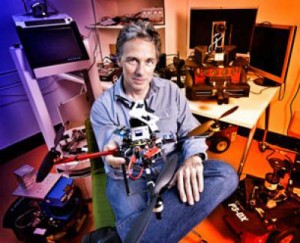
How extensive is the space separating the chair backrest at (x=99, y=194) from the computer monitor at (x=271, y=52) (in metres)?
1.20

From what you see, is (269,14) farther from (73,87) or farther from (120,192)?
(73,87)

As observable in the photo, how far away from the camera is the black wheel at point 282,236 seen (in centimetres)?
116

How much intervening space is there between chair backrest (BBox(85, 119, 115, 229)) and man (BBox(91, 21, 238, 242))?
7cm

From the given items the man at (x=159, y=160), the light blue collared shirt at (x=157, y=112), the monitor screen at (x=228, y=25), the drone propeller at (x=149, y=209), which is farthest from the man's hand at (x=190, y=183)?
the monitor screen at (x=228, y=25)

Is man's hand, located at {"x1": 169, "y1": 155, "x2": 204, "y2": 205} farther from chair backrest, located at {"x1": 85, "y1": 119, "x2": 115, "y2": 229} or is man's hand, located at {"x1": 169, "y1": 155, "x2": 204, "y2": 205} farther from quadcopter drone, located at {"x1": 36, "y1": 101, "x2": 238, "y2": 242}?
chair backrest, located at {"x1": 85, "y1": 119, "x2": 115, "y2": 229}

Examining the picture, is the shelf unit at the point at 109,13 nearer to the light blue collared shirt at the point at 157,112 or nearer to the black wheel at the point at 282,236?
the light blue collared shirt at the point at 157,112

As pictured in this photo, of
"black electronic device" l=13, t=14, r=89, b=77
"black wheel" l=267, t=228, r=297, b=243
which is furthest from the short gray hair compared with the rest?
"black wheel" l=267, t=228, r=297, b=243

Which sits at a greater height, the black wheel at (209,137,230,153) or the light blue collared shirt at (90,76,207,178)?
the light blue collared shirt at (90,76,207,178)

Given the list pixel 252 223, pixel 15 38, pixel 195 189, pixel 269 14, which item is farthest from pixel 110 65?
pixel 252 223

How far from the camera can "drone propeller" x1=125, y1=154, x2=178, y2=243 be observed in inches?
21.0

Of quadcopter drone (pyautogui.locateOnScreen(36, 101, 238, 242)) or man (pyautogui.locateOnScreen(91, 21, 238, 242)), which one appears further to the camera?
man (pyautogui.locateOnScreen(91, 21, 238, 242))

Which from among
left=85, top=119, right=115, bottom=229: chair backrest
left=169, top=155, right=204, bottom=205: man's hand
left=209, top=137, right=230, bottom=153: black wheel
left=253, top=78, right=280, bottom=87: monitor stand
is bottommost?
left=209, top=137, right=230, bottom=153: black wheel

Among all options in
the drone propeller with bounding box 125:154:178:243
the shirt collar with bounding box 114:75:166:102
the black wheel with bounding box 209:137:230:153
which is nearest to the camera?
the drone propeller with bounding box 125:154:178:243

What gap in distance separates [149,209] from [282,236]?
3.16ft
